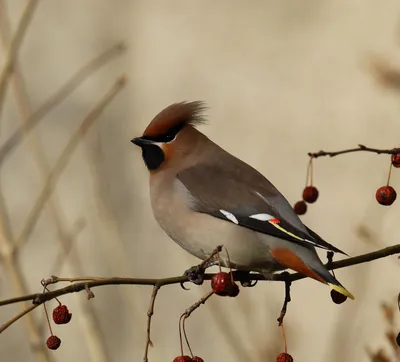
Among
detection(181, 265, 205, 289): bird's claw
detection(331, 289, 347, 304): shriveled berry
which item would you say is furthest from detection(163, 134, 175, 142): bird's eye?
detection(331, 289, 347, 304): shriveled berry

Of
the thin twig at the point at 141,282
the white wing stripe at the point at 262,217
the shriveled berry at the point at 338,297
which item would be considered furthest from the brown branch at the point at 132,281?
the white wing stripe at the point at 262,217

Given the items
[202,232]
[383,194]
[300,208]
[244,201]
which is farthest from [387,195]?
[202,232]

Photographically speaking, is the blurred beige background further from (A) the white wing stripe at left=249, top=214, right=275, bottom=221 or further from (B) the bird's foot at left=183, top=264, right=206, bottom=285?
(B) the bird's foot at left=183, top=264, right=206, bottom=285

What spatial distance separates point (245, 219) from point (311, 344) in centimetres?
257

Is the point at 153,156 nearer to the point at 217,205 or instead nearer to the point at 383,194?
the point at 217,205

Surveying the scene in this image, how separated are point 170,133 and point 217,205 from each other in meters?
0.33

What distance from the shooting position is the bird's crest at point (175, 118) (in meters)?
2.71

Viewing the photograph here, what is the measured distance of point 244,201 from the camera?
253cm

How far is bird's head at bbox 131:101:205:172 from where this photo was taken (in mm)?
2719

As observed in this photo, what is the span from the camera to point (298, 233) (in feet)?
7.71

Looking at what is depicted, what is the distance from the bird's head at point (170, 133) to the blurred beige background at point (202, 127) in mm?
1909

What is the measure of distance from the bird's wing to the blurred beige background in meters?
1.97

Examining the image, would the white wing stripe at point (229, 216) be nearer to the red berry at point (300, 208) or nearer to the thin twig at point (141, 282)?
the red berry at point (300, 208)

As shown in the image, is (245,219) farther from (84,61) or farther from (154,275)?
(84,61)
